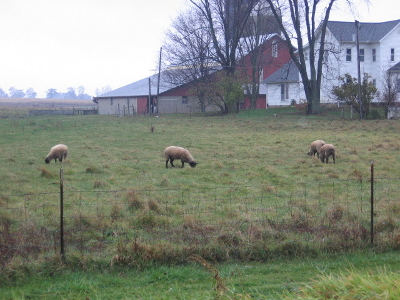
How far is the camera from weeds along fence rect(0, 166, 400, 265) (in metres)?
8.30

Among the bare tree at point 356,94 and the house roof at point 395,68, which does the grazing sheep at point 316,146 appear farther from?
the house roof at point 395,68

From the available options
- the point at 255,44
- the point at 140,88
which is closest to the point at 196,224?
the point at 255,44

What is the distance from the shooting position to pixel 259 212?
35.8ft

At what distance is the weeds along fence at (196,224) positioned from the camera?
830cm

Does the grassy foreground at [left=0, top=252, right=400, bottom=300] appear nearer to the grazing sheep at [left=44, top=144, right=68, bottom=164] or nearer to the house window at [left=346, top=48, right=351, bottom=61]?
the grazing sheep at [left=44, top=144, right=68, bottom=164]

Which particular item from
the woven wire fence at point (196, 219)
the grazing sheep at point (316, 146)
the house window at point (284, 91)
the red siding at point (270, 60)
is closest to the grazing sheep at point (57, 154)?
the woven wire fence at point (196, 219)

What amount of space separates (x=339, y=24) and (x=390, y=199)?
49.0 m

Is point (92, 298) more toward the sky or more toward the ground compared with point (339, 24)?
more toward the ground

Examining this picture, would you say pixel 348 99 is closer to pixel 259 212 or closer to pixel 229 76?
pixel 229 76

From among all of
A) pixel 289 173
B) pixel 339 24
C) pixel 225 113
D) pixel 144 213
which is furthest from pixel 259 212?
pixel 339 24

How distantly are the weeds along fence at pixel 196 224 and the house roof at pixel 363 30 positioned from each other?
149 feet

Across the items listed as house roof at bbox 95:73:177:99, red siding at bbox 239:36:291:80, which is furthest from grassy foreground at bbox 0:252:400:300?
house roof at bbox 95:73:177:99

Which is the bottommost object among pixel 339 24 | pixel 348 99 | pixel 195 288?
pixel 195 288

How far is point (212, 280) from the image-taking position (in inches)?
289
